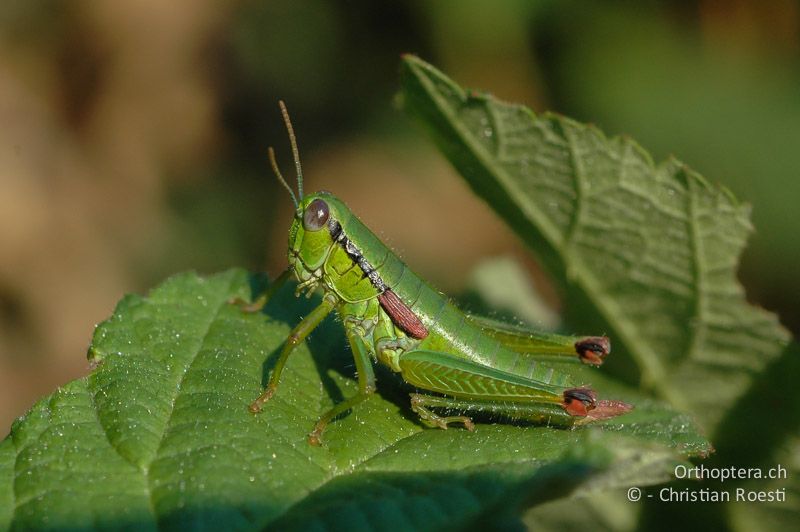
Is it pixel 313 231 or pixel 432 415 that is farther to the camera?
pixel 313 231

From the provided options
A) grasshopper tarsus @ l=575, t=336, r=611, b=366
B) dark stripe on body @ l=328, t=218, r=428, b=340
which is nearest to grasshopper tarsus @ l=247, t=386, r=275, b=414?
dark stripe on body @ l=328, t=218, r=428, b=340

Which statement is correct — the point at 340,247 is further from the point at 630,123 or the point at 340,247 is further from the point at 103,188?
the point at 103,188

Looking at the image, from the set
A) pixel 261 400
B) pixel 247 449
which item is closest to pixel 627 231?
pixel 261 400

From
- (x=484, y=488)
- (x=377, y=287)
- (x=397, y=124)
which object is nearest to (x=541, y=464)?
(x=484, y=488)

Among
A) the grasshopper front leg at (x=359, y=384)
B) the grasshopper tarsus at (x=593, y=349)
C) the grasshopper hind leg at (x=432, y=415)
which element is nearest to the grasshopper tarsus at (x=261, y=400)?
the grasshopper front leg at (x=359, y=384)

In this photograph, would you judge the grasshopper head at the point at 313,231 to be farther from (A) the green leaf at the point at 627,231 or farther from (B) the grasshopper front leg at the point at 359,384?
(A) the green leaf at the point at 627,231

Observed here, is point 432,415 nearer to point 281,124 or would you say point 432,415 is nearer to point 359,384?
point 359,384
